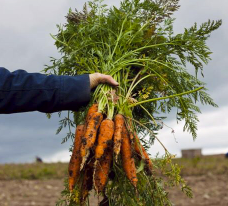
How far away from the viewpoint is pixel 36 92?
2.50 metres

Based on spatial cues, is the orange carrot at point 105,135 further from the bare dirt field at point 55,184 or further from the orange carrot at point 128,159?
the bare dirt field at point 55,184

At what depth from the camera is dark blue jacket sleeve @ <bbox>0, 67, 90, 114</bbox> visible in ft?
8.16

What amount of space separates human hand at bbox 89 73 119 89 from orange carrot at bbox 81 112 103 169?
0.20 meters

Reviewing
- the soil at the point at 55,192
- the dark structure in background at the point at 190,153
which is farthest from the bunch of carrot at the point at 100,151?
the dark structure in background at the point at 190,153

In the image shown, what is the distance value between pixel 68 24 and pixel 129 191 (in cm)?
141

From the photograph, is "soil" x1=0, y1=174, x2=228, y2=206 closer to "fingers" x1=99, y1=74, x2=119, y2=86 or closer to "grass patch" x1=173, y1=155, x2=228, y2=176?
"grass patch" x1=173, y1=155, x2=228, y2=176


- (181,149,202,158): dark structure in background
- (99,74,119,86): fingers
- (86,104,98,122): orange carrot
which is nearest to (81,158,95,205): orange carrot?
(86,104,98,122): orange carrot

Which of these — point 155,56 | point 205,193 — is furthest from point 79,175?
point 205,193

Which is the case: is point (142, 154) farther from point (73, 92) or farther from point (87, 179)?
point (73, 92)

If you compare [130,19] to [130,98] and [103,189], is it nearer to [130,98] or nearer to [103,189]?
[130,98]

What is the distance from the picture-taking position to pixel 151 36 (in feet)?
10.4

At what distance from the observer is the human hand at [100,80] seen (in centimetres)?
270

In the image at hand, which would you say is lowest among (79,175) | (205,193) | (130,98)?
(205,193)

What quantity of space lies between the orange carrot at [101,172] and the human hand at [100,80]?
441 mm
